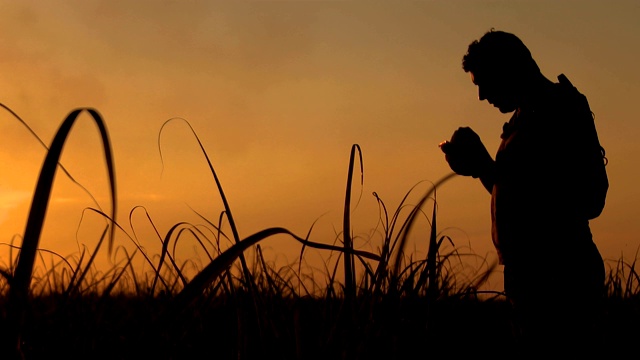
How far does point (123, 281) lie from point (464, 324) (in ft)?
7.10

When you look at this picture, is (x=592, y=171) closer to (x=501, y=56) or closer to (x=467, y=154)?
(x=467, y=154)

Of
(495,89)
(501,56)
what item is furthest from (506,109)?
(501,56)

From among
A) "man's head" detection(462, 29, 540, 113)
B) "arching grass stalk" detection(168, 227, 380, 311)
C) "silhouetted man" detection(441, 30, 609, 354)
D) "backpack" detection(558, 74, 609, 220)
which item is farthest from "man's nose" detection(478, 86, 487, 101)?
"arching grass stalk" detection(168, 227, 380, 311)

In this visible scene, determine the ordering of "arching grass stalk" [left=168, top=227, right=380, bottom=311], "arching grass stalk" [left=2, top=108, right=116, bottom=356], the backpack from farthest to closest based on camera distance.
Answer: the backpack, "arching grass stalk" [left=168, top=227, right=380, bottom=311], "arching grass stalk" [left=2, top=108, right=116, bottom=356]

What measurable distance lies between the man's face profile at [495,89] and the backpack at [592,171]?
0.24 m

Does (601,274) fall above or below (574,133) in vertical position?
below

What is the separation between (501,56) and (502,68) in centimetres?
5

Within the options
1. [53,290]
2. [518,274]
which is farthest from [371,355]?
[53,290]

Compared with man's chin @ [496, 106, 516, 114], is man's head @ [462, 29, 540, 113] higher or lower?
higher

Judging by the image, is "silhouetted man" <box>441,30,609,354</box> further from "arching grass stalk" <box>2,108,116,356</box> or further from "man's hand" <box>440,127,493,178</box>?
"arching grass stalk" <box>2,108,116,356</box>

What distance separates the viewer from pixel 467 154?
2.89m

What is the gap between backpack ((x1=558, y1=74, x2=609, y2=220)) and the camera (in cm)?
282

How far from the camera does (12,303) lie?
112cm

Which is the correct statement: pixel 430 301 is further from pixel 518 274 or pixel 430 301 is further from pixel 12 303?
pixel 12 303
